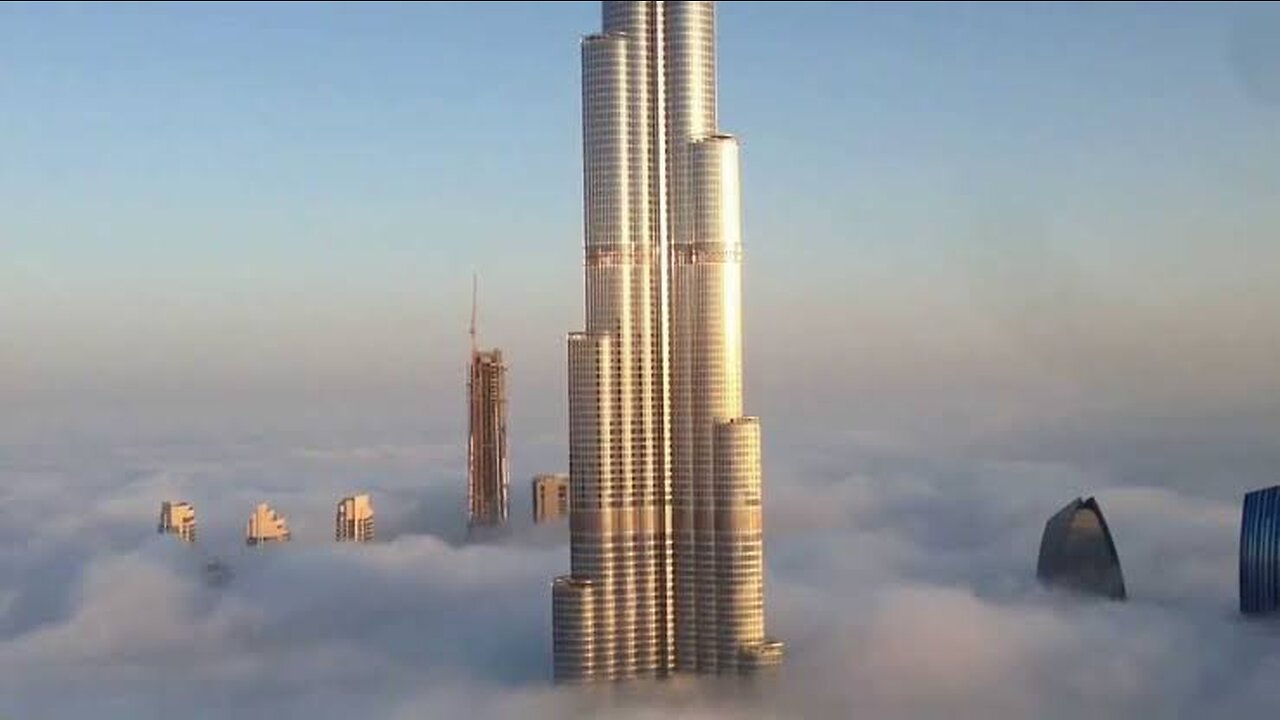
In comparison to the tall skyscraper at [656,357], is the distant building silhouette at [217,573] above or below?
below

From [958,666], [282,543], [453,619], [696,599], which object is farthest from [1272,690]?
[282,543]

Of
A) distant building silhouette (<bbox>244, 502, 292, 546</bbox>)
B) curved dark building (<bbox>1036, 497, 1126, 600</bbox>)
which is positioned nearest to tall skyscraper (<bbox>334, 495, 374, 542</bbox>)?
distant building silhouette (<bbox>244, 502, 292, 546</bbox>)

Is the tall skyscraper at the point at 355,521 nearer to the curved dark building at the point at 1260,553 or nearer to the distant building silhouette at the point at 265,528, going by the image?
the distant building silhouette at the point at 265,528

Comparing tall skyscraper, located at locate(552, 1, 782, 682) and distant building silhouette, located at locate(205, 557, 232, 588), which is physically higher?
tall skyscraper, located at locate(552, 1, 782, 682)

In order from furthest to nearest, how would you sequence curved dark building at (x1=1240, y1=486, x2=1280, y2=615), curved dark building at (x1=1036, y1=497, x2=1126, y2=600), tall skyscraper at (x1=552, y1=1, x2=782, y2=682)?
curved dark building at (x1=1036, y1=497, x2=1126, y2=600), curved dark building at (x1=1240, y1=486, x2=1280, y2=615), tall skyscraper at (x1=552, y1=1, x2=782, y2=682)

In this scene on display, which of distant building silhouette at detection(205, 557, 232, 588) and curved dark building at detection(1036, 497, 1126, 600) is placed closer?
curved dark building at detection(1036, 497, 1126, 600)

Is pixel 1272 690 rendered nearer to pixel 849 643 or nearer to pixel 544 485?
pixel 849 643

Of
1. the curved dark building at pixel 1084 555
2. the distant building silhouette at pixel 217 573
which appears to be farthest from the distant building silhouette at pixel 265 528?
the curved dark building at pixel 1084 555

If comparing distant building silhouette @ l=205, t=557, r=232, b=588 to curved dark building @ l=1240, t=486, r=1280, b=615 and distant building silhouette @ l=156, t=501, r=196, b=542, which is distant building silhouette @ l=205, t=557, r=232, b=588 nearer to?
distant building silhouette @ l=156, t=501, r=196, b=542
